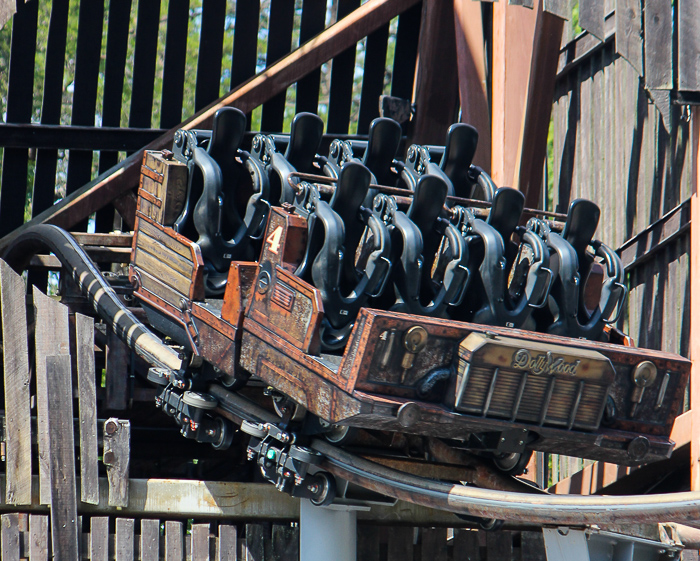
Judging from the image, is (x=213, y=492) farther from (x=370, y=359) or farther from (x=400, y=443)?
(x=370, y=359)

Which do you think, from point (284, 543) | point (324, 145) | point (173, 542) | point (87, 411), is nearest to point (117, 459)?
point (87, 411)

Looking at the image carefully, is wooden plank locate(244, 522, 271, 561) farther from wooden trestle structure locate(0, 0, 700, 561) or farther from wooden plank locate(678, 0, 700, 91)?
wooden plank locate(678, 0, 700, 91)

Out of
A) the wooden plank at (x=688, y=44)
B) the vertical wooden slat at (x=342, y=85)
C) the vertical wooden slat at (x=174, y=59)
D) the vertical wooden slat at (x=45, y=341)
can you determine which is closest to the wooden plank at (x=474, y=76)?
the vertical wooden slat at (x=342, y=85)

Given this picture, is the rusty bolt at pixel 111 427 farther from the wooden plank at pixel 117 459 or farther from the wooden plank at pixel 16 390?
the wooden plank at pixel 16 390

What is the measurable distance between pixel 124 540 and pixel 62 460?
0.53m

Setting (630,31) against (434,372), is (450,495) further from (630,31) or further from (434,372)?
A: (630,31)

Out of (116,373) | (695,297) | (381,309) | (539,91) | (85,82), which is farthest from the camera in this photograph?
(85,82)

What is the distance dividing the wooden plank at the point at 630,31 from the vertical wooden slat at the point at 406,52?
145 inches

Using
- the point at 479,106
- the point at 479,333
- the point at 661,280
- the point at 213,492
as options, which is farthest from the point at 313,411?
the point at 479,106

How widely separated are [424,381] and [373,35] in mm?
5238

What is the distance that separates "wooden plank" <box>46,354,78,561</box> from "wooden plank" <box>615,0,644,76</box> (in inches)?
128

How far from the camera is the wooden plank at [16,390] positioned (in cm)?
577

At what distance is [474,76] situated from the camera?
826 cm

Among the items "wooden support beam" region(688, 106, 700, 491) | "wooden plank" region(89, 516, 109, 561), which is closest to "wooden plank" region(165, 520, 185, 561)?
"wooden plank" region(89, 516, 109, 561)
